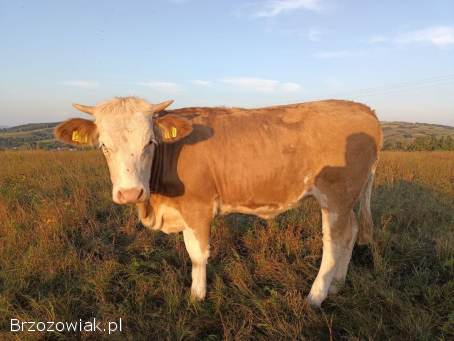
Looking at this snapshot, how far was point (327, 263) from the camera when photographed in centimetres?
364

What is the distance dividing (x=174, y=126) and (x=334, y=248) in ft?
7.56

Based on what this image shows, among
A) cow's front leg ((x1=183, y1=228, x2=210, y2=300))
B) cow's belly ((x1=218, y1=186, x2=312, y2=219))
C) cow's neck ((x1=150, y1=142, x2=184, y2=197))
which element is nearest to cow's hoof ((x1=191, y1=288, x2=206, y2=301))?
cow's front leg ((x1=183, y1=228, x2=210, y2=300))

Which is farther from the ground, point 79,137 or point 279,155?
point 79,137

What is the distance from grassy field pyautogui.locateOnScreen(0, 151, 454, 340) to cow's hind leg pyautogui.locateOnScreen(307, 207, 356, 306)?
176 millimetres

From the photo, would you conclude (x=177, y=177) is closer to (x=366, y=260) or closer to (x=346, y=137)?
(x=346, y=137)

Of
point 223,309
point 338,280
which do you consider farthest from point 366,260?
point 223,309

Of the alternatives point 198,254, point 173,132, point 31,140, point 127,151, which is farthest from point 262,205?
point 31,140

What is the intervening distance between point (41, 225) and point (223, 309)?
122 inches

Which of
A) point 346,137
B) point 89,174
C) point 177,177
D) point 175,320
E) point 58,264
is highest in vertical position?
point 346,137

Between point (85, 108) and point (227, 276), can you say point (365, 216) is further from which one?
point (85, 108)

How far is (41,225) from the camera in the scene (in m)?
4.66

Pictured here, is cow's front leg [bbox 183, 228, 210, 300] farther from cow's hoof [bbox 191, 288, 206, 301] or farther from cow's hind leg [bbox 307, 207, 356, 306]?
cow's hind leg [bbox 307, 207, 356, 306]

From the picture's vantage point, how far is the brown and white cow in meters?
3.50

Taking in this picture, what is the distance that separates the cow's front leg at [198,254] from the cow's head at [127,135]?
0.85 m
